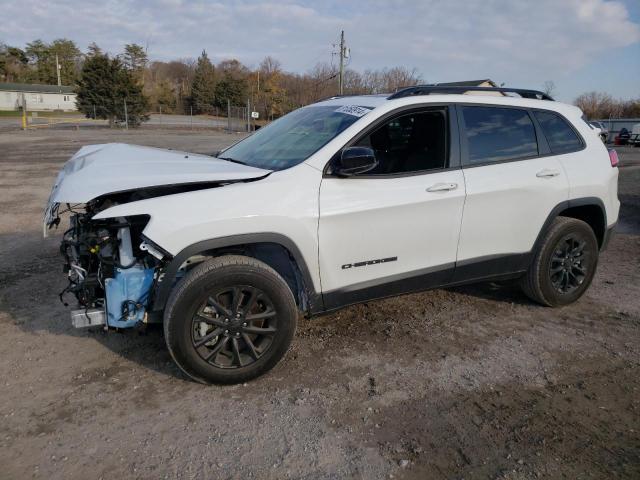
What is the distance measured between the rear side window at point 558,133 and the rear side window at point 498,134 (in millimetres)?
157

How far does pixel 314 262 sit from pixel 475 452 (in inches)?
58.6

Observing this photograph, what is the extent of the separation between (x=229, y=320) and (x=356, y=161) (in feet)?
4.34

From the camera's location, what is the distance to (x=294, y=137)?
4.09 meters

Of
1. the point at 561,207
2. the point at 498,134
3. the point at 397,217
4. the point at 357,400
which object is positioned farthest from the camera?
the point at 561,207

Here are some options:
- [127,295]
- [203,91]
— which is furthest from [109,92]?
[127,295]

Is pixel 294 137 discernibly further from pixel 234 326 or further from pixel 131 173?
pixel 234 326

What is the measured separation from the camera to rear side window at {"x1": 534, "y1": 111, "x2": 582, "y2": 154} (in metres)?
4.46

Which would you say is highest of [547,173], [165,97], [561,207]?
[165,97]

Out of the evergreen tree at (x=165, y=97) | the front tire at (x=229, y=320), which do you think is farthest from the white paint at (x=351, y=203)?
the evergreen tree at (x=165, y=97)

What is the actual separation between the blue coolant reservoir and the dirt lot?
0.47m

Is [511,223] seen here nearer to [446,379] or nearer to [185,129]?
[446,379]

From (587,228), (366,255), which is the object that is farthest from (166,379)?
(587,228)

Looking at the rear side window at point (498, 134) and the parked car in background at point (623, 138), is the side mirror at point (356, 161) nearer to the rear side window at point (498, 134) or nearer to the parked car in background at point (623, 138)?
the rear side window at point (498, 134)

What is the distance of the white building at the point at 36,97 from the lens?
7262cm
